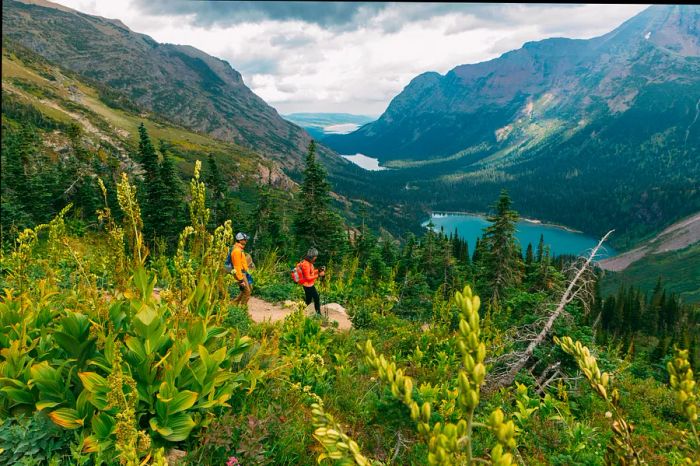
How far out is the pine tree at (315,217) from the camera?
28.1m

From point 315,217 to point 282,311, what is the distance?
52.2 ft

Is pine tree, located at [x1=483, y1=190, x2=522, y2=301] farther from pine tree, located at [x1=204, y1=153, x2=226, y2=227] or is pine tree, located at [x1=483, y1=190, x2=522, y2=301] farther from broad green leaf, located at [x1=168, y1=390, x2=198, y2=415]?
broad green leaf, located at [x1=168, y1=390, x2=198, y2=415]

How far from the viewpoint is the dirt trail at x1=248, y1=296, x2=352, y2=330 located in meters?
11.9

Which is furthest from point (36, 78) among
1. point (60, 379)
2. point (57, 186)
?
point (60, 379)

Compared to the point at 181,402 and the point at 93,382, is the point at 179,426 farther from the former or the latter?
the point at 93,382

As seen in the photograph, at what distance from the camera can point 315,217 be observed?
2820 centimetres

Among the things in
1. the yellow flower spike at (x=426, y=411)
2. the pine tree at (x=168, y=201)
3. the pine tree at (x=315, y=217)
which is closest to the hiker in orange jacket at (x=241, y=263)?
the yellow flower spike at (x=426, y=411)

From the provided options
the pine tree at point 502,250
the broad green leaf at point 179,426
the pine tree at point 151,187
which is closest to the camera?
the broad green leaf at point 179,426

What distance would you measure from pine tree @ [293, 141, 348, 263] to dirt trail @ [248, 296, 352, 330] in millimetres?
14402

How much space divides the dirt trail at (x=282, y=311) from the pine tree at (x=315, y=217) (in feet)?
47.3

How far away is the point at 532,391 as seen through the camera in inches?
310

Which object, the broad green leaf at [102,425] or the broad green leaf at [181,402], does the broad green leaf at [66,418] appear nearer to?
the broad green leaf at [102,425]

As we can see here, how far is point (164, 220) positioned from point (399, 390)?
2937cm

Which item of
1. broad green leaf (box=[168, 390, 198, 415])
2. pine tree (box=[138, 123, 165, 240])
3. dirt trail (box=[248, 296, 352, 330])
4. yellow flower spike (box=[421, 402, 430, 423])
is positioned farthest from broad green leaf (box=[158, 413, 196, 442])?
pine tree (box=[138, 123, 165, 240])
